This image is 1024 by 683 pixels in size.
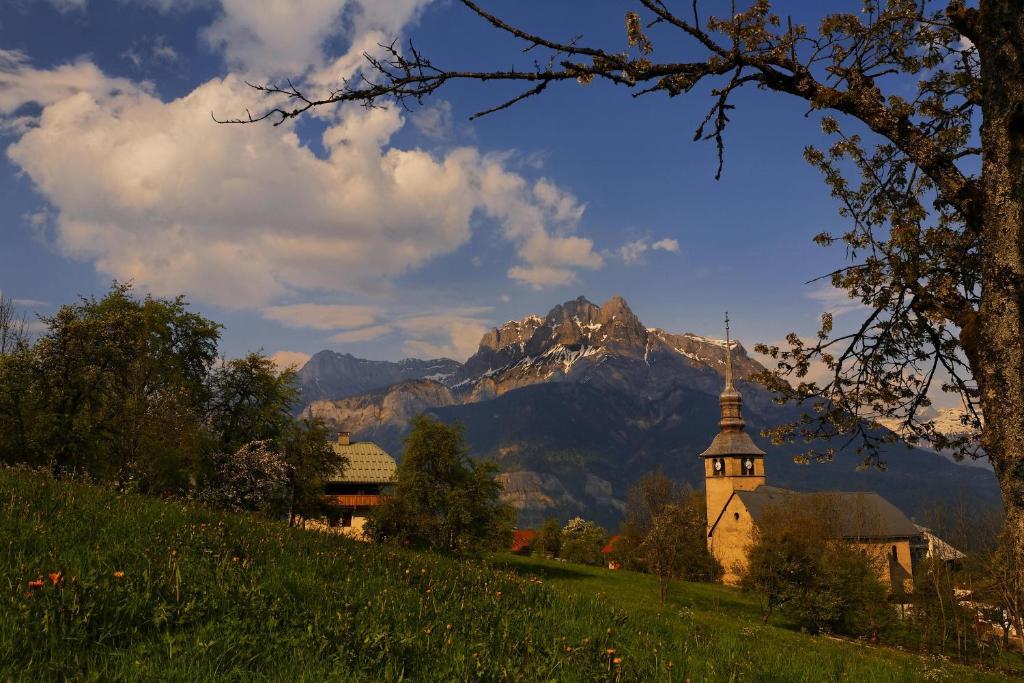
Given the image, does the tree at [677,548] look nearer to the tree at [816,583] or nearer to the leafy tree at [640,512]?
the leafy tree at [640,512]

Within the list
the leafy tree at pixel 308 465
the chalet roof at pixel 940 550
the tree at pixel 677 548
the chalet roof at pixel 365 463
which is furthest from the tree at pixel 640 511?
the leafy tree at pixel 308 465

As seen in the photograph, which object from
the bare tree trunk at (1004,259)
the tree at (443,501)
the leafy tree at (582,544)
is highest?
the bare tree trunk at (1004,259)

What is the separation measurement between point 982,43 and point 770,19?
1.91 meters

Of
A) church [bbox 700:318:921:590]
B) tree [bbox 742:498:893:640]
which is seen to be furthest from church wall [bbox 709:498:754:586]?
Result: tree [bbox 742:498:893:640]

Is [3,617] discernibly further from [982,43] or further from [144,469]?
[144,469]

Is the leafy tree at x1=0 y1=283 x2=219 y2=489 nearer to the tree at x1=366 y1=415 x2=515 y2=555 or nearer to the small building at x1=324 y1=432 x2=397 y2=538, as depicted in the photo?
the tree at x1=366 y1=415 x2=515 y2=555

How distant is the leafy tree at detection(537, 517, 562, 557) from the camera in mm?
104250

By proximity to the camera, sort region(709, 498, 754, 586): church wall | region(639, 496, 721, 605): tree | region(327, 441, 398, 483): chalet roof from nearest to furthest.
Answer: region(639, 496, 721, 605): tree, region(327, 441, 398, 483): chalet roof, region(709, 498, 754, 586): church wall

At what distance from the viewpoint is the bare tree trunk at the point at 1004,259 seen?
5.30 m

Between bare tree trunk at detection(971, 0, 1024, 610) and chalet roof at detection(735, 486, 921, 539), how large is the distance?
83012 mm

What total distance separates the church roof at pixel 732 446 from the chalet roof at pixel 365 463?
192 feet

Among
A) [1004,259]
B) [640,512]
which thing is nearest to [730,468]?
A: [640,512]

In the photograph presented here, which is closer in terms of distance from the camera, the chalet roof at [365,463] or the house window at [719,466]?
the chalet roof at [365,463]

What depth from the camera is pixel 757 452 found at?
4619 inches
